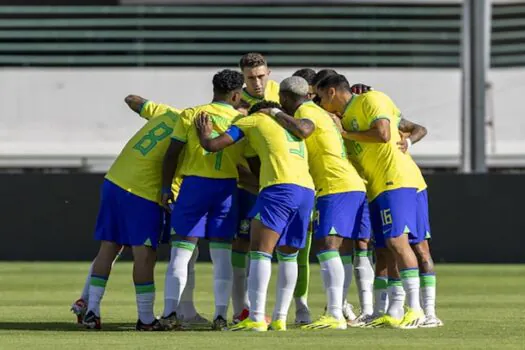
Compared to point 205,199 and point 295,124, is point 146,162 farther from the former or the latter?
point 295,124

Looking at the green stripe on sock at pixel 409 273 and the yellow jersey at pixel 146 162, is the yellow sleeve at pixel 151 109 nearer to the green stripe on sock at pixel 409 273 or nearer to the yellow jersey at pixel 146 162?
the yellow jersey at pixel 146 162

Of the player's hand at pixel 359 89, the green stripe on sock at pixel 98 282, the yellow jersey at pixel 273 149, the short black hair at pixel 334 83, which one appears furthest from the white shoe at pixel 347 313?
the green stripe on sock at pixel 98 282

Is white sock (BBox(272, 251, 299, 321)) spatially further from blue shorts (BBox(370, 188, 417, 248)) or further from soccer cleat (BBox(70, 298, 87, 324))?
soccer cleat (BBox(70, 298, 87, 324))

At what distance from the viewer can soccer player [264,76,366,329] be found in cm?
1304

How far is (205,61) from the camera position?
33562mm

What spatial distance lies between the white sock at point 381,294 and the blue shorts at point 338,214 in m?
0.86

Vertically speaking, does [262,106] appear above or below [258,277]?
above

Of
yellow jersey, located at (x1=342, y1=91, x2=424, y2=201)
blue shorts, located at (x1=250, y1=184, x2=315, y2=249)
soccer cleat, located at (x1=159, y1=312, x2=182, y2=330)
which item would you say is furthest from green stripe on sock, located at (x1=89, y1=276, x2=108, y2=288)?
yellow jersey, located at (x1=342, y1=91, x2=424, y2=201)

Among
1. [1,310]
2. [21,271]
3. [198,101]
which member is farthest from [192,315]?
[198,101]

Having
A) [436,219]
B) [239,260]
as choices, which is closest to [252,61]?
[239,260]

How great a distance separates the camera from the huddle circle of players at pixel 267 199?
505 inches

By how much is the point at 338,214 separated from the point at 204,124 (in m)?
1.45

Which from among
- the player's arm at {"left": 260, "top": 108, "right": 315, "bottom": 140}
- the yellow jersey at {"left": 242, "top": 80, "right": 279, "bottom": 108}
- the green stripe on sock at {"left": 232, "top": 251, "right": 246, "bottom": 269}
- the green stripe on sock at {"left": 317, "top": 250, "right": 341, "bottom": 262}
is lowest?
the green stripe on sock at {"left": 232, "top": 251, "right": 246, "bottom": 269}

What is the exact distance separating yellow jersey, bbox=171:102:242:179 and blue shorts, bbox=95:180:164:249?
1.57 feet
